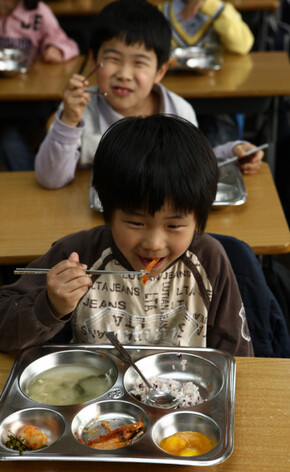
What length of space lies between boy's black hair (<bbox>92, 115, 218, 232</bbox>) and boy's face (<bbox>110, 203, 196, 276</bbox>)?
2 centimetres

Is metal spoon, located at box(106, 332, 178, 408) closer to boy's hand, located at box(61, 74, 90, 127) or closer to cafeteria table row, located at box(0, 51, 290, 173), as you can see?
boy's hand, located at box(61, 74, 90, 127)

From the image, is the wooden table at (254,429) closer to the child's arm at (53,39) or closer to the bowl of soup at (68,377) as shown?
the bowl of soup at (68,377)

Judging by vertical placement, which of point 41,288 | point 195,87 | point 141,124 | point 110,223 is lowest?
point 195,87

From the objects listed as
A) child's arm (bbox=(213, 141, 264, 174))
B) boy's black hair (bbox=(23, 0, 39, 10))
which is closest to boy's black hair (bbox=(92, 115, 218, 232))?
child's arm (bbox=(213, 141, 264, 174))

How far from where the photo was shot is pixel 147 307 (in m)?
1.50

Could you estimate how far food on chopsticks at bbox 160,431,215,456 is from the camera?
3.51 ft

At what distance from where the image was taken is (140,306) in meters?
1.50

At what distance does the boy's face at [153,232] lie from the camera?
4.14ft

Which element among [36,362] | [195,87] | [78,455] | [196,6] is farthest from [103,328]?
[196,6]

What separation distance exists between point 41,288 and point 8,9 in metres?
2.76

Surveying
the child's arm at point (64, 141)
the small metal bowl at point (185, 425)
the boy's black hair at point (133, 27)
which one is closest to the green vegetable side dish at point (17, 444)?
the small metal bowl at point (185, 425)

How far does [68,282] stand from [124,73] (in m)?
1.33

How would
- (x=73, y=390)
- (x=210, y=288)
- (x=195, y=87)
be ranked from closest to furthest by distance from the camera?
(x=73, y=390) → (x=210, y=288) → (x=195, y=87)

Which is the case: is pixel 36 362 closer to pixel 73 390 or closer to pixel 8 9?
pixel 73 390
